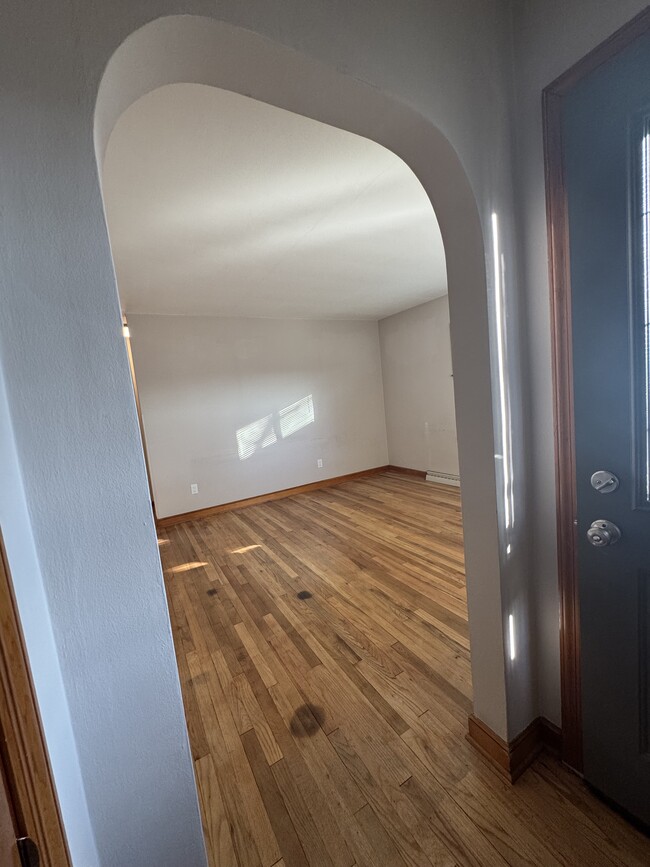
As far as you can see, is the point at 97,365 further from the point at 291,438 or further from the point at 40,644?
the point at 291,438

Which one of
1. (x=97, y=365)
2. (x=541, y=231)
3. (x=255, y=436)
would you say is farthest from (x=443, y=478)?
(x=97, y=365)

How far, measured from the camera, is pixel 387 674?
5.56 feet

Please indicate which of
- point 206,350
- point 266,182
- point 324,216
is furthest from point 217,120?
point 206,350

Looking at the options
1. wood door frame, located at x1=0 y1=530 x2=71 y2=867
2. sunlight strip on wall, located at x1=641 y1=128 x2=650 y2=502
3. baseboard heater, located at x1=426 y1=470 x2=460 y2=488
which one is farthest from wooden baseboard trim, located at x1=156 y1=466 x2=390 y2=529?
sunlight strip on wall, located at x1=641 y1=128 x2=650 y2=502

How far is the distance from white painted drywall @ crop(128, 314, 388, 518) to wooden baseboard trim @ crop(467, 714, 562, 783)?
154 inches


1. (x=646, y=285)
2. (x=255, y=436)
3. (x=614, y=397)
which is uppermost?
(x=646, y=285)

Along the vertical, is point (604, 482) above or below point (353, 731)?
above

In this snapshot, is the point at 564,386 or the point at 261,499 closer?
the point at 564,386

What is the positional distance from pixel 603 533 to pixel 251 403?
431cm

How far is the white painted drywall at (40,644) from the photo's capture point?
0.51m

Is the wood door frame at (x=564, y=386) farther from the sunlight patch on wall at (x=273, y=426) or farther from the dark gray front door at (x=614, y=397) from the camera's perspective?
the sunlight patch on wall at (x=273, y=426)

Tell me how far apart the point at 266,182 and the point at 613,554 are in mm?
2280

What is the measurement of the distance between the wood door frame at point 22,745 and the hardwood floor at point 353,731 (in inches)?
38.2

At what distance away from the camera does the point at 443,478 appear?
16.3 feet
